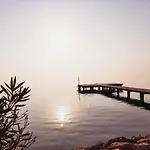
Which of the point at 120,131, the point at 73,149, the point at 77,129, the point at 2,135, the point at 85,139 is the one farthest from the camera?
the point at 77,129

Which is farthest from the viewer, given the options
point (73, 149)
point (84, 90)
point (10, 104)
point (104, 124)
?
point (84, 90)

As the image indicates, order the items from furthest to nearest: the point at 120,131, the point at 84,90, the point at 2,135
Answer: the point at 84,90 < the point at 120,131 < the point at 2,135

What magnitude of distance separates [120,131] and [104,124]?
233 cm

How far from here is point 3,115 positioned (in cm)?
295

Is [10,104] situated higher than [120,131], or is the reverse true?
[10,104]

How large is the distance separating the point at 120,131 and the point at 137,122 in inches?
114

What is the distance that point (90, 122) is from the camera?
658 inches

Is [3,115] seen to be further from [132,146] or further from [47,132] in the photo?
[47,132]

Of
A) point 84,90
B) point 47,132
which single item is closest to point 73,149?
point 47,132

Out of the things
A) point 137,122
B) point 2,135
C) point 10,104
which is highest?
point 10,104

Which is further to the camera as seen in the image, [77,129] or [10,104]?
[77,129]

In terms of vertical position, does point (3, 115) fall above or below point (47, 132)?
above

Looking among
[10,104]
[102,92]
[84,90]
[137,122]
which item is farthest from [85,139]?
[84,90]

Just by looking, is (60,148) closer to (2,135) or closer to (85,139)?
(85,139)
